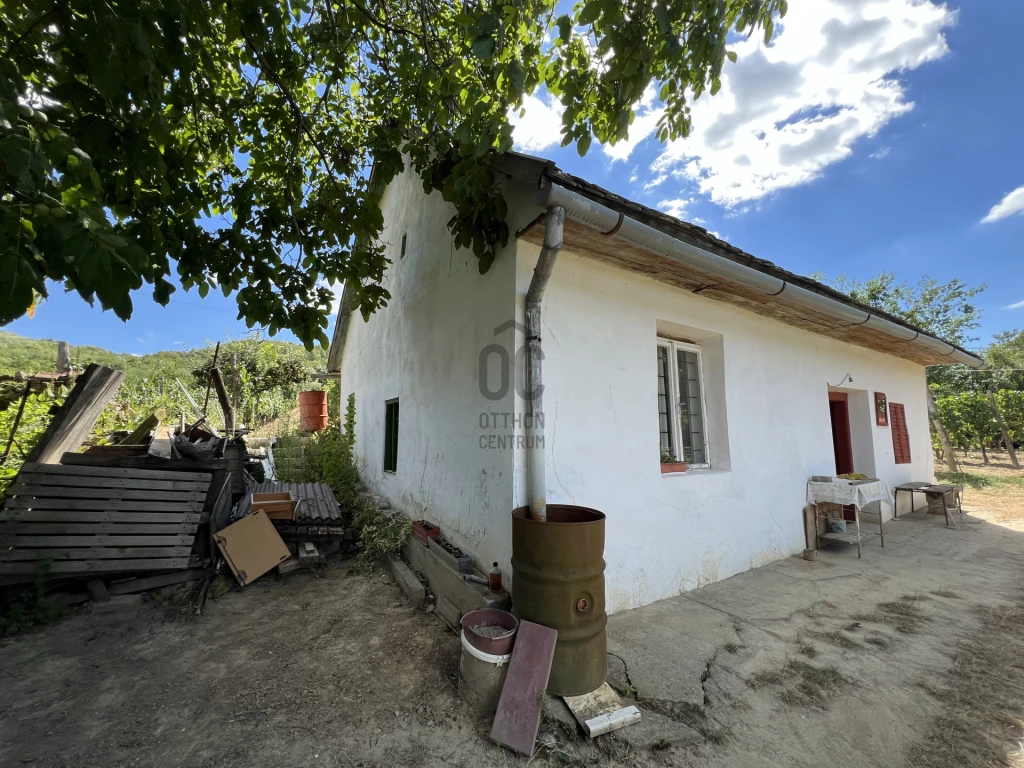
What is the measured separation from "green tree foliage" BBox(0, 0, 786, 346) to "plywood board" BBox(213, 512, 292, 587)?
233 centimetres

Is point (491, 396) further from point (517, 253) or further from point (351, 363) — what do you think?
point (351, 363)

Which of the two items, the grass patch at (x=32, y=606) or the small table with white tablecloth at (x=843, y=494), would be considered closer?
the grass patch at (x=32, y=606)

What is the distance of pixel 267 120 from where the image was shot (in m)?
4.04

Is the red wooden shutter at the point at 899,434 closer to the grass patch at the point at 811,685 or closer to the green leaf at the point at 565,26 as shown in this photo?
the grass patch at the point at 811,685

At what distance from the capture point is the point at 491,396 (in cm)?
357

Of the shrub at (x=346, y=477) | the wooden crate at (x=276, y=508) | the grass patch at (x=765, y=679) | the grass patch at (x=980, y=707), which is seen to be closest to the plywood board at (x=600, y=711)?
the grass patch at (x=765, y=679)

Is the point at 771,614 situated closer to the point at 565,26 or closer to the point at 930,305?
the point at 565,26

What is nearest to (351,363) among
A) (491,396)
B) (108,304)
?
(491,396)

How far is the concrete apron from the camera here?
8.58 feet

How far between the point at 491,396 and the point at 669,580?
8.00 ft

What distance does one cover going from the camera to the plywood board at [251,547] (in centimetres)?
445

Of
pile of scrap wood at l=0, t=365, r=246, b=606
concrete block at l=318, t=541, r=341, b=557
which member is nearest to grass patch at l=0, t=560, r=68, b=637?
pile of scrap wood at l=0, t=365, r=246, b=606

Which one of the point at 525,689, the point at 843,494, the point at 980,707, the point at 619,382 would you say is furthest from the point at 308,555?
the point at 843,494

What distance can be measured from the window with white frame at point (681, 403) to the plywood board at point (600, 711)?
7.78ft
